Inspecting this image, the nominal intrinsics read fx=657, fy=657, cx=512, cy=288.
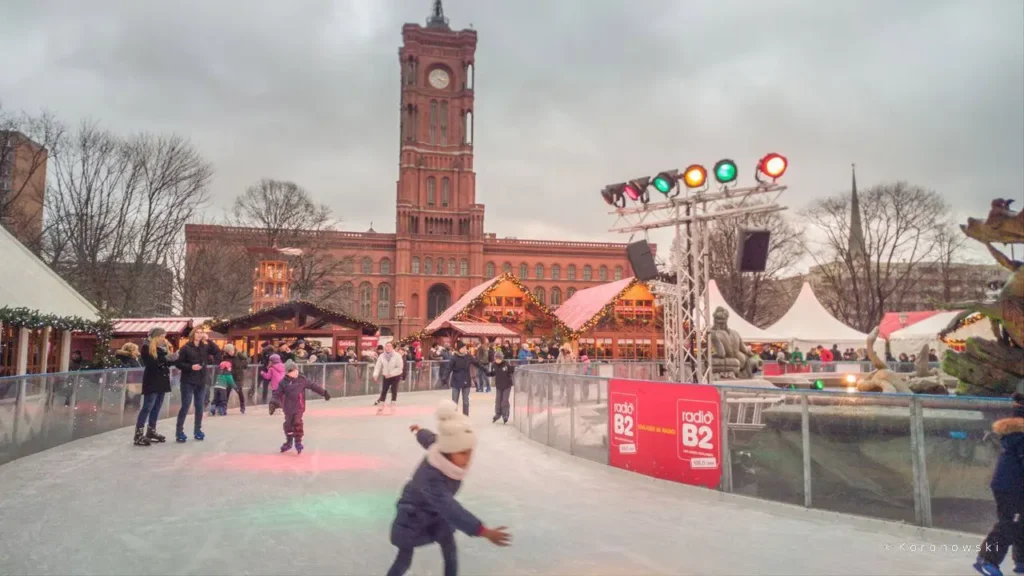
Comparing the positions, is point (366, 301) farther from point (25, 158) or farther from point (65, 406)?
point (65, 406)

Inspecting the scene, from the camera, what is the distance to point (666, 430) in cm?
789

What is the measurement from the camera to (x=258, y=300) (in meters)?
42.0

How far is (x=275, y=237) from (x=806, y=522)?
38016 mm

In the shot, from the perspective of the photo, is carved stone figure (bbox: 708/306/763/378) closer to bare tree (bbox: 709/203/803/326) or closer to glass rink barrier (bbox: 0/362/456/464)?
glass rink barrier (bbox: 0/362/456/464)

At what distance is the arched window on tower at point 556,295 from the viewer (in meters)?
84.2

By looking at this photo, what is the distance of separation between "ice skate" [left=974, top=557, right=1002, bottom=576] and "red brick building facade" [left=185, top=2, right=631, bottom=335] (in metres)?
69.6

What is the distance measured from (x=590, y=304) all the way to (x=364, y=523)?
28964 mm

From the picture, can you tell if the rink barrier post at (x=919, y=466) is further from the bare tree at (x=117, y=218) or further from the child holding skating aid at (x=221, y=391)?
the bare tree at (x=117, y=218)

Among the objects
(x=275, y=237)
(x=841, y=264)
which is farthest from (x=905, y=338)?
(x=275, y=237)

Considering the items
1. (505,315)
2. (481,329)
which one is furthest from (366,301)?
(481,329)

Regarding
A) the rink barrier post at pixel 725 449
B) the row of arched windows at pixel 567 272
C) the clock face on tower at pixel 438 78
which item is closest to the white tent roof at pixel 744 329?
the rink barrier post at pixel 725 449

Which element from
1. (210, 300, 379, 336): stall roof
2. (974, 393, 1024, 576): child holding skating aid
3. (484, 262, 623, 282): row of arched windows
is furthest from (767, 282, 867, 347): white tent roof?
(484, 262, 623, 282): row of arched windows

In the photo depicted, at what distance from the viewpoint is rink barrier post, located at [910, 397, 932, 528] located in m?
5.61

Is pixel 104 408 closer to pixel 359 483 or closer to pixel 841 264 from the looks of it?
→ pixel 359 483
